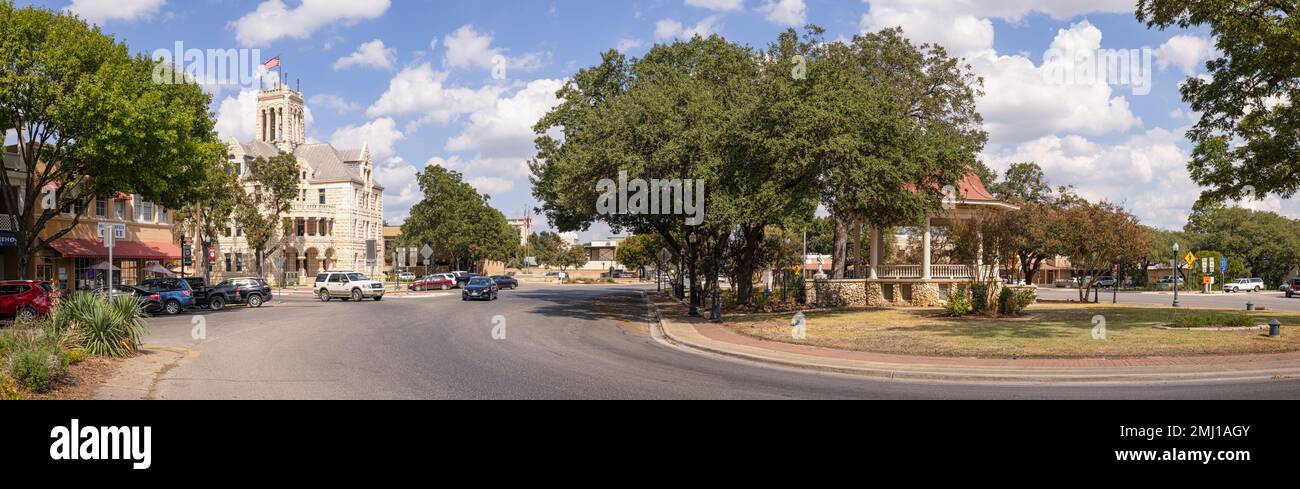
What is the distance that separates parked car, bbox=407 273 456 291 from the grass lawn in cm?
3845

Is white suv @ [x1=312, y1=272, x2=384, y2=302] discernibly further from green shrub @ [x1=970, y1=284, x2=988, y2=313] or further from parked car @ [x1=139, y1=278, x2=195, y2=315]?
green shrub @ [x1=970, y1=284, x2=988, y2=313]

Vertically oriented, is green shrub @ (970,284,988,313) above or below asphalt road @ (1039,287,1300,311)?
above

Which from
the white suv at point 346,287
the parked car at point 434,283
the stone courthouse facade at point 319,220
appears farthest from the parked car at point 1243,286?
the stone courthouse facade at point 319,220

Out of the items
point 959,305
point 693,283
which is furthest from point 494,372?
point 959,305

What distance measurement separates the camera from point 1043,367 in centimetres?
1478

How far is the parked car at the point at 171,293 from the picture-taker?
32.0m

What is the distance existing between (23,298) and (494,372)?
20.7 metres

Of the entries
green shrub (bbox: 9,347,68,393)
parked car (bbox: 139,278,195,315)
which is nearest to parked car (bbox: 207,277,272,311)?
parked car (bbox: 139,278,195,315)

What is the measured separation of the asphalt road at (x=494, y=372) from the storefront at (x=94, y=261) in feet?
73.8

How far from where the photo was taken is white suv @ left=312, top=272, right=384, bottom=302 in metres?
45.3

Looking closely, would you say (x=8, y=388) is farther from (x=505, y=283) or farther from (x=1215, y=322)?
(x=505, y=283)

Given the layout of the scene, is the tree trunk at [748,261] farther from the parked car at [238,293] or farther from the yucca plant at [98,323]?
the parked car at [238,293]

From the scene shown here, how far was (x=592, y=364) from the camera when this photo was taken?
15.8m
